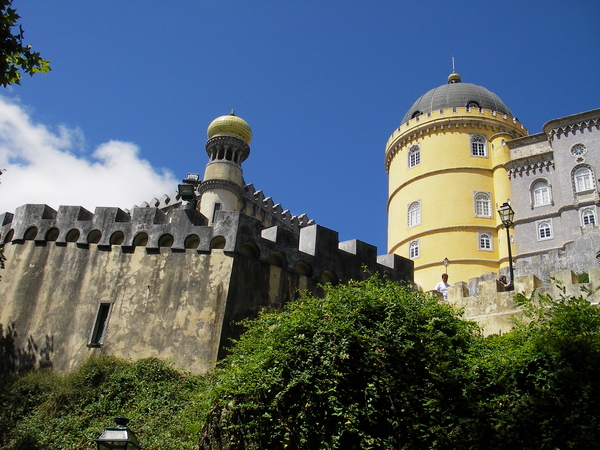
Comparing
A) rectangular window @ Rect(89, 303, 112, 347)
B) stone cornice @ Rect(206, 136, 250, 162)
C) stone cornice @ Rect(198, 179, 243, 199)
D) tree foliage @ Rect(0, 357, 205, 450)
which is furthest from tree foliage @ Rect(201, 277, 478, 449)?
stone cornice @ Rect(206, 136, 250, 162)

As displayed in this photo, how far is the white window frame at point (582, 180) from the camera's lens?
32.6 m

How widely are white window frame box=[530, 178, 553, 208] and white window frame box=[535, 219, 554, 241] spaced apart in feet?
3.80

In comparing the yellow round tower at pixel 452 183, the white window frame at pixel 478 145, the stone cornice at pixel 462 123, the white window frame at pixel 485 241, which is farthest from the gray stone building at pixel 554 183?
the stone cornice at pixel 462 123

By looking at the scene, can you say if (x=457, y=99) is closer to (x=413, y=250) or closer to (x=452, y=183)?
(x=452, y=183)

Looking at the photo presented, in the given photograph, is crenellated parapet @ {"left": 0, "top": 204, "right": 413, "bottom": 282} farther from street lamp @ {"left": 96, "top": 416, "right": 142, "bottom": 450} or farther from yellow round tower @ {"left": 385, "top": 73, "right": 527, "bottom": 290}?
yellow round tower @ {"left": 385, "top": 73, "right": 527, "bottom": 290}

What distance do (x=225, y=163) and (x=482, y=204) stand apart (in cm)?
1651

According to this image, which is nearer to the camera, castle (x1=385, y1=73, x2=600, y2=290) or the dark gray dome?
castle (x1=385, y1=73, x2=600, y2=290)

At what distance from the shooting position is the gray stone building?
32.4 metres

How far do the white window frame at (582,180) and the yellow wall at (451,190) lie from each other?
415cm

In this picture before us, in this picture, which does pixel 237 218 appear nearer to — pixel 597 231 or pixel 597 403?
pixel 597 403

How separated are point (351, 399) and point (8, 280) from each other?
9.92 meters

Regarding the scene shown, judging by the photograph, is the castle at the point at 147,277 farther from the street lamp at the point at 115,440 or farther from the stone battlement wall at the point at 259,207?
the stone battlement wall at the point at 259,207

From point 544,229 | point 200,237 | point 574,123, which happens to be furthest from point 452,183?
point 200,237

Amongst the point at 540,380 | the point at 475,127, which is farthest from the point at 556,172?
the point at 540,380
